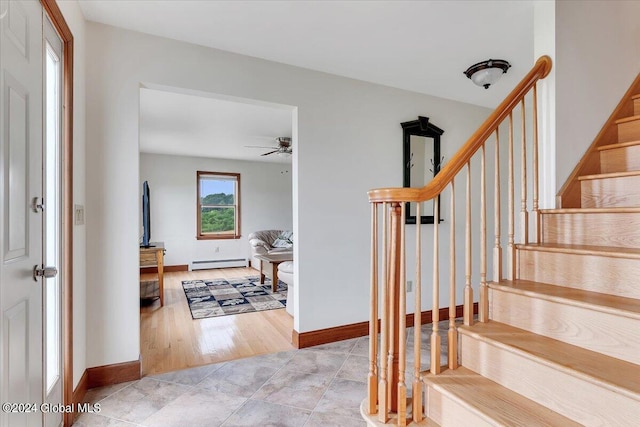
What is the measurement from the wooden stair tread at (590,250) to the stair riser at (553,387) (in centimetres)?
60

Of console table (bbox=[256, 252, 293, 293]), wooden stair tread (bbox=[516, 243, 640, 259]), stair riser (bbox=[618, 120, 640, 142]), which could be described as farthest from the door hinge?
console table (bbox=[256, 252, 293, 293])

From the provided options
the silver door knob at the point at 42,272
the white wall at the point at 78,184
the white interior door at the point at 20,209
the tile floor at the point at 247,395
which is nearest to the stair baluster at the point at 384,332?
the tile floor at the point at 247,395

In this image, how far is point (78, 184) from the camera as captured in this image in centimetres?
194

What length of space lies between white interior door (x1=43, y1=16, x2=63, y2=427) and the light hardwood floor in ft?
2.46

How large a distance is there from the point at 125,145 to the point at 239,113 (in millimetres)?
1972

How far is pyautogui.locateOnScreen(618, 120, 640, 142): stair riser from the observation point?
198cm

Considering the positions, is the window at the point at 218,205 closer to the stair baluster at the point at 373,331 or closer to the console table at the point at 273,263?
the console table at the point at 273,263

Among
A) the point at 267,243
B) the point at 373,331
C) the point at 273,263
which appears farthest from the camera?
the point at 267,243

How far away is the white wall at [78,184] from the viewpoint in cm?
186

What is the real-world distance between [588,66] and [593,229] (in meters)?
1.05

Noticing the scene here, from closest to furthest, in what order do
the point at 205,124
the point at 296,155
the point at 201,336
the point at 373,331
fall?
the point at 373,331 → the point at 296,155 → the point at 201,336 → the point at 205,124

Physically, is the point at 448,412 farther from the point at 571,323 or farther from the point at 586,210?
the point at 586,210

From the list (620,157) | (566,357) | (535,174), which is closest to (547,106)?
(535,174)

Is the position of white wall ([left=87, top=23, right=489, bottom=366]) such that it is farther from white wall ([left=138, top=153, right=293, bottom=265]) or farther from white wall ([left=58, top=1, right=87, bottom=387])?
white wall ([left=138, top=153, right=293, bottom=265])
